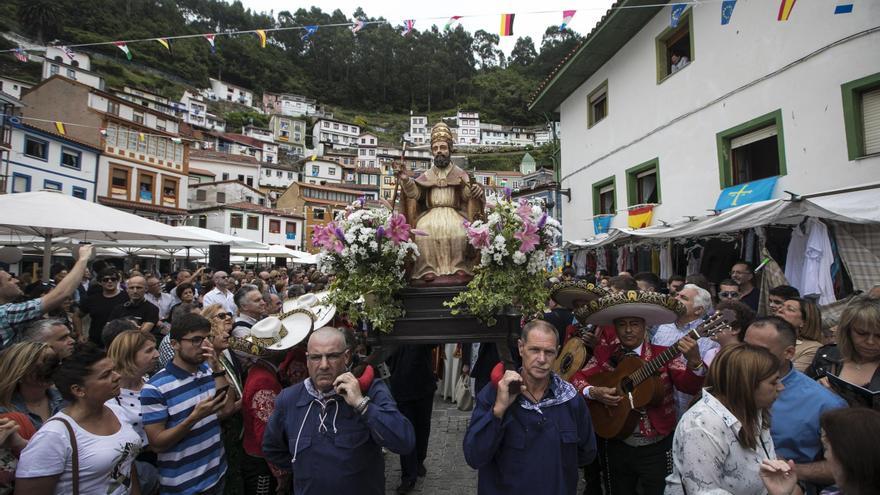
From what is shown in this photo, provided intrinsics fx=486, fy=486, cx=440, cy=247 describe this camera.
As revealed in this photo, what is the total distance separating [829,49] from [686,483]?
7.79 m

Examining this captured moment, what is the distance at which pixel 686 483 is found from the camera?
231 centimetres

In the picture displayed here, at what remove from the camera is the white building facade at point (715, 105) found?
6.98 metres

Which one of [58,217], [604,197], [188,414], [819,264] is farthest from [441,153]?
[604,197]

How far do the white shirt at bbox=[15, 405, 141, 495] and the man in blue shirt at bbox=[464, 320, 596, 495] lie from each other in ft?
6.08

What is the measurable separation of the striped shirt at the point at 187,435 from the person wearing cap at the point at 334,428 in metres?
0.58

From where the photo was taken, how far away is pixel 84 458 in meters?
2.45

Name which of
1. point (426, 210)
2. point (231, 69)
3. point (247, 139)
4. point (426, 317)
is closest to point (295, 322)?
point (426, 317)

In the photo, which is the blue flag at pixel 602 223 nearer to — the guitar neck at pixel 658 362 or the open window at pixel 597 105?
the open window at pixel 597 105

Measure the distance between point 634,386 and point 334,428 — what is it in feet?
6.62

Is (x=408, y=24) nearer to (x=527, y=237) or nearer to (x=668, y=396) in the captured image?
(x=527, y=237)

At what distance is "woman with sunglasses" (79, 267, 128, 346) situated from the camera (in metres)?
7.12

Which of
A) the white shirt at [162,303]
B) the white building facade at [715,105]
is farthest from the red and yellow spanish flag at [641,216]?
the white shirt at [162,303]

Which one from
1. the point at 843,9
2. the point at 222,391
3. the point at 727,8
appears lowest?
the point at 222,391

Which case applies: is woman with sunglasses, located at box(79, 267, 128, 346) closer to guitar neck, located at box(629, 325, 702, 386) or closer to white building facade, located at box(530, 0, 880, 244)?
guitar neck, located at box(629, 325, 702, 386)
